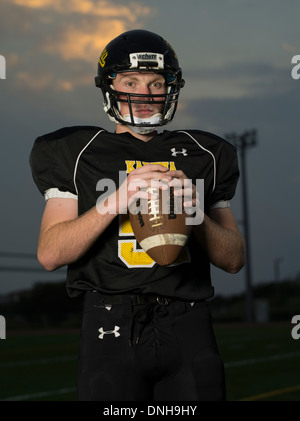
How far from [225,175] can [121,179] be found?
0.45 metres

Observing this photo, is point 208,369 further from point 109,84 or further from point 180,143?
point 109,84

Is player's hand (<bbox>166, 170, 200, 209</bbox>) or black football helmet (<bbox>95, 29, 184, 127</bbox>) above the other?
black football helmet (<bbox>95, 29, 184, 127</bbox>)

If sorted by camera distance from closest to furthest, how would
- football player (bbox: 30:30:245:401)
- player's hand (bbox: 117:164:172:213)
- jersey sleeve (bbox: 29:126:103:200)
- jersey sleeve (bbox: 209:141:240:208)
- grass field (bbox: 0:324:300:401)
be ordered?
player's hand (bbox: 117:164:172:213) < football player (bbox: 30:30:245:401) < jersey sleeve (bbox: 29:126:103:200) < jersey sleeve (bbox: 209:141:240:208) < grass field (bbox: 0:324:300:401)

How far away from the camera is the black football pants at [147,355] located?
2.23 meters

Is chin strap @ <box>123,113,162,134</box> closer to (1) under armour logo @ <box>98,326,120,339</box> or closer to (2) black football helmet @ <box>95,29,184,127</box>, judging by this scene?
(2) black football helmet @ <box>95,29,184,127</box>

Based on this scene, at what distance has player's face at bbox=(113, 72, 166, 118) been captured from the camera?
2531mm

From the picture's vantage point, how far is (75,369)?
1020cm

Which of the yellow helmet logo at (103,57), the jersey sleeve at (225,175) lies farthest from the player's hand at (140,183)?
the yellow helmet logo at (103,57)

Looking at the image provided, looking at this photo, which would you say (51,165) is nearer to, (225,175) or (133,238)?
(133,238)

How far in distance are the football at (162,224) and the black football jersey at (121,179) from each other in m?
0.15

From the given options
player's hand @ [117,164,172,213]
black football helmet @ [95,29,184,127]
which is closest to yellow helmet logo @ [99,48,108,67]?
black football helmet @ [95,29,184,127]

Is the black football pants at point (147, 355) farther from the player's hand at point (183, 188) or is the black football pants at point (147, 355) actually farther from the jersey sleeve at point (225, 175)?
the jersey sleeve at point (225, 175)

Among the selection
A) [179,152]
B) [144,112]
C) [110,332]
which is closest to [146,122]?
[144,112]
